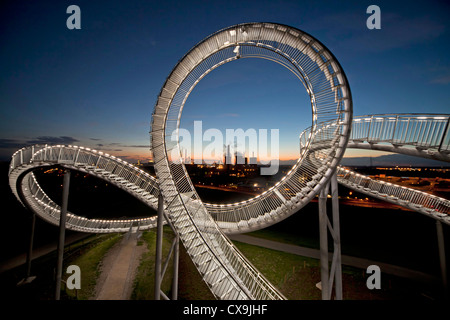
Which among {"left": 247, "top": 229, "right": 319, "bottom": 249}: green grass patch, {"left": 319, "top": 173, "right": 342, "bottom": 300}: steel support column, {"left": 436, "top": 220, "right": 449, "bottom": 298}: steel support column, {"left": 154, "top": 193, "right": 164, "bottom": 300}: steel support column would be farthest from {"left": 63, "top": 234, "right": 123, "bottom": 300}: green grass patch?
{"left": 436, "top": 220, "right": 449, "bottom": 298}: steel support column

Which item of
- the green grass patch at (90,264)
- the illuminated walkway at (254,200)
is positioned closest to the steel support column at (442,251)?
the illuminated walkway at (254,200)

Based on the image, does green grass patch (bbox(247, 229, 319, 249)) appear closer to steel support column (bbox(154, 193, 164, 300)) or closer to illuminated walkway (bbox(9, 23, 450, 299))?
illuminated walkway (bbox(9, 23, 450, 299))

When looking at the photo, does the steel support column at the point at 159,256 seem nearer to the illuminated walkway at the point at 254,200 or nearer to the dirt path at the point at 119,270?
the illuminated walkway at the point at 254,200

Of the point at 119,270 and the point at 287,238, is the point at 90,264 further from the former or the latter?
the point at 287,238

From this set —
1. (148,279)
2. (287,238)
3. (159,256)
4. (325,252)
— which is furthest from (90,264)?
(287,238)
